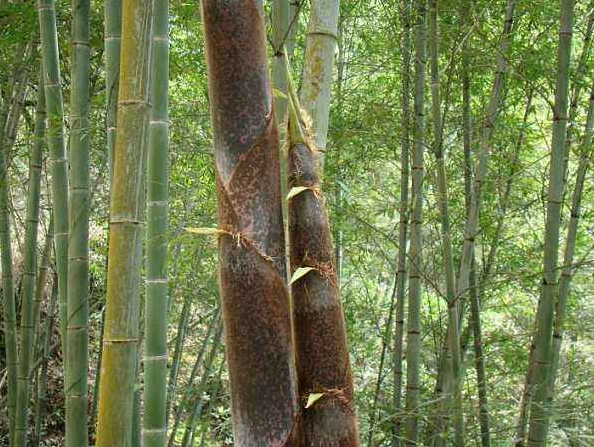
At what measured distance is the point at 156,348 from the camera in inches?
99.7

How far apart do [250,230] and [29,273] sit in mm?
3441

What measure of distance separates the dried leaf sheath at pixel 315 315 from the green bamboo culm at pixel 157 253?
4.93ft

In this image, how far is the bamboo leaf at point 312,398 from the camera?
0.92 meters

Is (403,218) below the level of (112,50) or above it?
below

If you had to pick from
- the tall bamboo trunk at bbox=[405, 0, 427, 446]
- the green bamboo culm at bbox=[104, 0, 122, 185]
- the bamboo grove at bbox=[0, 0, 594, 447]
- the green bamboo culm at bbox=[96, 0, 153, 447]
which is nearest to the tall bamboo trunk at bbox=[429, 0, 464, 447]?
the bamboo grove at bbox=[0, 0, 594, 447]

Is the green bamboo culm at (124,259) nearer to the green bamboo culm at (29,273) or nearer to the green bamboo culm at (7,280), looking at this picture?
the green bamboo culm at (29,273)

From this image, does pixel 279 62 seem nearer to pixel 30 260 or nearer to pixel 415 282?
pixel 415 282

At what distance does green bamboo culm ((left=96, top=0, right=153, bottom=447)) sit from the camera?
1.63 m

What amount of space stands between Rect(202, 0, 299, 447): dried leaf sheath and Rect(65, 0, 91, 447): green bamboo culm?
1869 millimetres

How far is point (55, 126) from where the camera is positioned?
10.1 feet

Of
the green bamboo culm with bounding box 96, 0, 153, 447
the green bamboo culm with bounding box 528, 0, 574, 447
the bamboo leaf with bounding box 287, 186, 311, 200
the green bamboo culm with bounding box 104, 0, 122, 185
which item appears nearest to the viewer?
the bamboo leaf with bounding box 287, 186, 311, 200

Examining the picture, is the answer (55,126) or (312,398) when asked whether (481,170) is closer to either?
(55,126)

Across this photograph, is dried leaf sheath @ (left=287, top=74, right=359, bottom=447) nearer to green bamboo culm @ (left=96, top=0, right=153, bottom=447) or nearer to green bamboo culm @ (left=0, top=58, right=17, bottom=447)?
green bamboo culm @ (left=96, top=0, right=153, bottom=447)

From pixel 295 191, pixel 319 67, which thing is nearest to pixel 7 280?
pixel 319 67
